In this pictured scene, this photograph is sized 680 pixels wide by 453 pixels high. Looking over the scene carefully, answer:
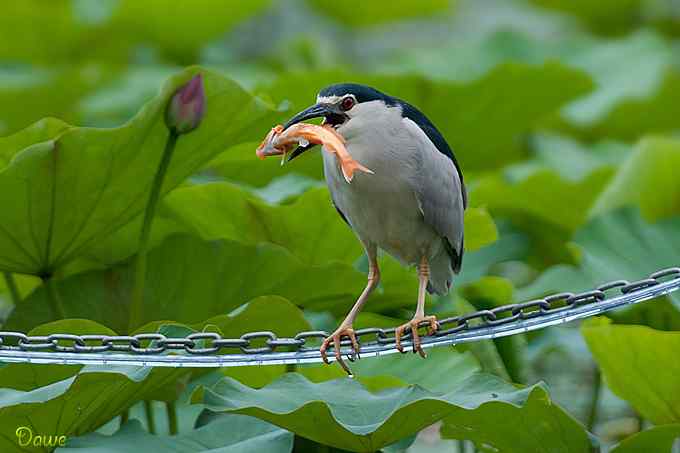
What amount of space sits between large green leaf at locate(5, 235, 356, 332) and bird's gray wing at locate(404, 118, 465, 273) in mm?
292

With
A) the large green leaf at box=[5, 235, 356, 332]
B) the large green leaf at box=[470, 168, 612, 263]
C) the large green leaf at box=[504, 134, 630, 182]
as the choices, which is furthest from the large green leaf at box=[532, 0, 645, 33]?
the large green leaf at box=[5, 235, 356, 332]

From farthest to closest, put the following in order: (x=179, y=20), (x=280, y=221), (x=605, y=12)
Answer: (x=605, y=12), (x=179, y=20), (x=280, y=221)

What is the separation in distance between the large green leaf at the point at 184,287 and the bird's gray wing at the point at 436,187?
0.29m

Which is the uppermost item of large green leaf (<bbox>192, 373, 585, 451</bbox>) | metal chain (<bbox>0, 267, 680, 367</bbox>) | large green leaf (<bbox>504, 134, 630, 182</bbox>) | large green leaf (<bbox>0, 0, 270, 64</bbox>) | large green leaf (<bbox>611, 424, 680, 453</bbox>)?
large green leaf (<bbox>0, 0, 270, 64</bbox>)

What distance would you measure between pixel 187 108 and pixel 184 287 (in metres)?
0.42

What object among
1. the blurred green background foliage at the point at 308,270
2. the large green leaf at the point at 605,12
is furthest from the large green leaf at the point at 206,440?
the large green leaf at the point at 605,12

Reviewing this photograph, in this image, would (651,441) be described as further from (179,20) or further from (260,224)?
(179,20)

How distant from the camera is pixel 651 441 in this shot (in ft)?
7.19

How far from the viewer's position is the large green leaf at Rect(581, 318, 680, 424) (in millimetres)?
2244

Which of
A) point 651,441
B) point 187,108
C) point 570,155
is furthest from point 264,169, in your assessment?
point 570,155

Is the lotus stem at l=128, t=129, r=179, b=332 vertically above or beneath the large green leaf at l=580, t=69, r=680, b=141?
beneath

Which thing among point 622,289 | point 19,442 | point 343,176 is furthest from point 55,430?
point 622,289

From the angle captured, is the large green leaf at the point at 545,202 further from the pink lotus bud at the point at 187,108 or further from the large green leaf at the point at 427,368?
the pink lotus bud at the point at 187,108

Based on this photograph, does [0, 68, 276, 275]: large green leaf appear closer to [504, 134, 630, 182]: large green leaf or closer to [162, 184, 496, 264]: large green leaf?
Answer: [162, 184, 496, 264]: large green leaf
